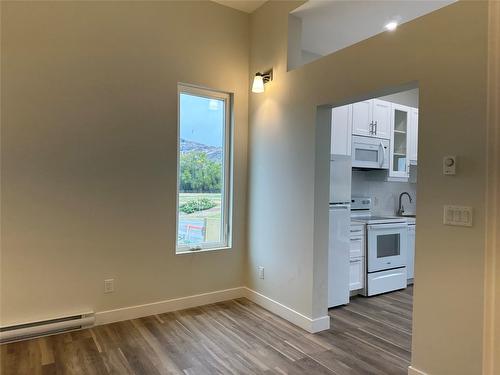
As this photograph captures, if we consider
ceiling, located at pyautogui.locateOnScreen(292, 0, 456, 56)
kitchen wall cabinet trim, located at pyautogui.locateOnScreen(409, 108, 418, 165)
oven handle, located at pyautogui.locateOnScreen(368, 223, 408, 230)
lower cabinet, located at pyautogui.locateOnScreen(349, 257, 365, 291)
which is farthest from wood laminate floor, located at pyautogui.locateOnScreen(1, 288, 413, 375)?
ceiling, located at pyautogui.locateOnScreen(292, 0, 456, 56)

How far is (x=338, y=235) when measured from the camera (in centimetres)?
352

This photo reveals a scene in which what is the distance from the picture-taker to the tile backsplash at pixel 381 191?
469cm

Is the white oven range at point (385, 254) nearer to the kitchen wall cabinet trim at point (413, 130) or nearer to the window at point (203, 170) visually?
the kitchen wall cabinet trim at point (413, 130)

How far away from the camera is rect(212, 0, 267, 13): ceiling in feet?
11.4

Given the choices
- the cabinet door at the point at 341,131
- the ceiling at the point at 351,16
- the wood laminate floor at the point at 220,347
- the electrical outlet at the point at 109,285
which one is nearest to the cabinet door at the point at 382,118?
the cabinet door at the point at 341,131

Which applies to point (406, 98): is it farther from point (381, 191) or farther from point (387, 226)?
point (387, 226)

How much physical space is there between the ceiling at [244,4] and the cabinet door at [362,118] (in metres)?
1.55

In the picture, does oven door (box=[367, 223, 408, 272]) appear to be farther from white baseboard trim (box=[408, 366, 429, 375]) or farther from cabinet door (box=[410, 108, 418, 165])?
white baseboard trim (box=[408, 366, 429, 375])

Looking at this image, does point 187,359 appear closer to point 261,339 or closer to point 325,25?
point 261,339

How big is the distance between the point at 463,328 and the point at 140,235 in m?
2.60

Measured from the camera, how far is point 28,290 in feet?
8.75

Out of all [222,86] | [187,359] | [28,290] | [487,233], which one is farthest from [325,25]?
[28,290]

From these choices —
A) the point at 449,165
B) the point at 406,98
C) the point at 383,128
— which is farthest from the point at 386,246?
the point at 406,98

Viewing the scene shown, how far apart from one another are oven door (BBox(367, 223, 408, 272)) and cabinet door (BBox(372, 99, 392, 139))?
1.18m
